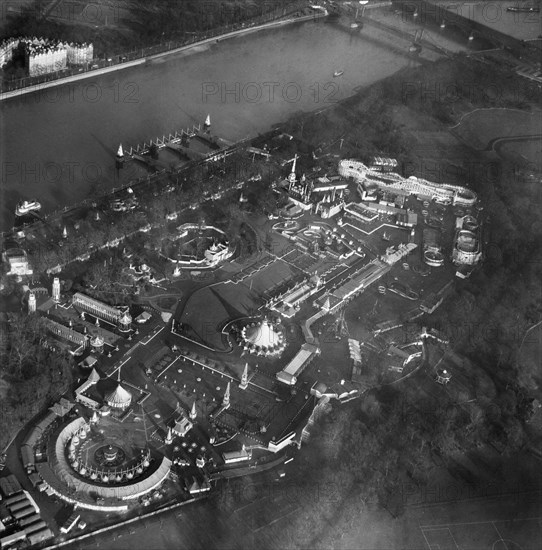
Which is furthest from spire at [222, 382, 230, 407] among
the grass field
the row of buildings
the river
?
the grass field

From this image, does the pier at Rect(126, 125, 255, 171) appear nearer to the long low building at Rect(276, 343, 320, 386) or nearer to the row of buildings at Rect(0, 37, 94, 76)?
the row of buildings at Rect(0, 37, 94, 76)

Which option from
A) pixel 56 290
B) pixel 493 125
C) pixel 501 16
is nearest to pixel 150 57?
pixel 493 125

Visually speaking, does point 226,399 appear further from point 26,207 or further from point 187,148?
point 187,148

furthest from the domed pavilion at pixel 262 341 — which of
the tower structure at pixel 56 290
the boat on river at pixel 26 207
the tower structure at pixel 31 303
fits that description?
the boat on river at pixel 26 207

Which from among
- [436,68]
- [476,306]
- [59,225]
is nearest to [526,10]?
[436,68]

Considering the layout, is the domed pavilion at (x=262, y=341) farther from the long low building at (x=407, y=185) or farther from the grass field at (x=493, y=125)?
the grass field at (x=493, y=125)

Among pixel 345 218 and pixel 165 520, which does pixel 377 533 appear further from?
pixel 345 218
